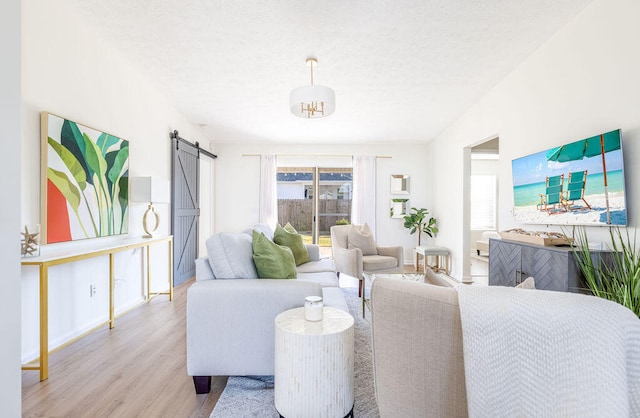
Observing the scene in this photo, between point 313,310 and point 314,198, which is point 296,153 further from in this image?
point 313,310

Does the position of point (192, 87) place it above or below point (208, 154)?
above

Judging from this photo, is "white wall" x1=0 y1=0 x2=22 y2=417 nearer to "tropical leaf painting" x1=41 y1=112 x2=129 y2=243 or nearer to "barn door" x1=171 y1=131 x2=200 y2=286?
"tropical leaf painting" x1=41 y1=112 x2=129 y2=243

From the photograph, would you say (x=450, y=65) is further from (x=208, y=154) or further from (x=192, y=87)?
(x=208, y=154)

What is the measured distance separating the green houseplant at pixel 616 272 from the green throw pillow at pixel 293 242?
247cm

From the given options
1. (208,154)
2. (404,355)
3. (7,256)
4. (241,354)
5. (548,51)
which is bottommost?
(241,354)

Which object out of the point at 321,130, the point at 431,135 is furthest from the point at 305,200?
the point at 431,135

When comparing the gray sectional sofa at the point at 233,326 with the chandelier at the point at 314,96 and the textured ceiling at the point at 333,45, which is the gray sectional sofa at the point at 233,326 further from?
the textured ceiling at the point at 333,45

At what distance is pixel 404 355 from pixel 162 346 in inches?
86.4

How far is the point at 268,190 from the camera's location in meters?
6.23

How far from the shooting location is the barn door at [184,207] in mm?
4332

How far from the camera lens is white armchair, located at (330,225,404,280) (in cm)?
385

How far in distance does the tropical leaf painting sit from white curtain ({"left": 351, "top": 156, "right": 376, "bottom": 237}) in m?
4.17

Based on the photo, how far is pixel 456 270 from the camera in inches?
191

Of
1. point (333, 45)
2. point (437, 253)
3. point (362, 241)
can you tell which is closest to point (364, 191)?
point (437, 253)
